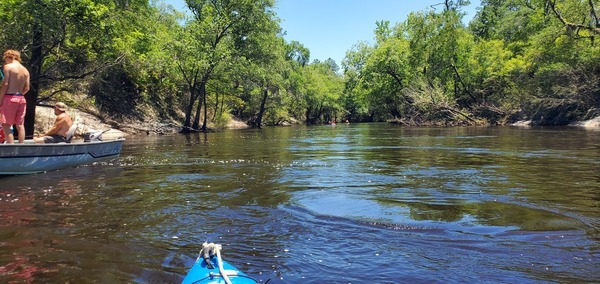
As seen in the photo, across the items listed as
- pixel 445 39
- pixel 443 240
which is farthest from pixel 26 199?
pixel 445 39

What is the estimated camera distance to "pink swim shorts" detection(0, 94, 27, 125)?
870 cm

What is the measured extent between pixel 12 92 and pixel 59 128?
1.78 meters

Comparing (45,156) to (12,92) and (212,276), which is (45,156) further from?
(212,276)

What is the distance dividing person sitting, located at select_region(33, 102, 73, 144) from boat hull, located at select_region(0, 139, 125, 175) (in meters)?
0.45

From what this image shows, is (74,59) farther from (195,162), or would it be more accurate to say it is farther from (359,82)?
(359,82)

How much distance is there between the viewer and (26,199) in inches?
266

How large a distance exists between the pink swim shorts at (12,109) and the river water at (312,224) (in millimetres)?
1292

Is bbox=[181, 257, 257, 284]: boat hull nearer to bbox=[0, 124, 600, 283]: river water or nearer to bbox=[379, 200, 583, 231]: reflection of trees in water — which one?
bbox=[0, 124, 600, 283]: river water

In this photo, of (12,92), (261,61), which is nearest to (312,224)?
(12,92)

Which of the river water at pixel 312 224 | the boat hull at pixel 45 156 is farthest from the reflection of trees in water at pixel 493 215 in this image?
the boat hull at pixel 45 156

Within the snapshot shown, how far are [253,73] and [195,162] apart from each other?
23416 millimetres

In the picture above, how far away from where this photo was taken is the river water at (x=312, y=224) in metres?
3.79

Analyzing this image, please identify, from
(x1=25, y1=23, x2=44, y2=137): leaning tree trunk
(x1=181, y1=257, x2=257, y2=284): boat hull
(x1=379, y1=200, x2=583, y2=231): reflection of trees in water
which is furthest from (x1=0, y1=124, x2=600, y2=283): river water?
→ (x1=25, y1=23, x2=44, y2=137): leaning tree trunk

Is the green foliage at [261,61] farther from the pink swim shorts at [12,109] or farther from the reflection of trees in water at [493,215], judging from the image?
the reflection of trees in water at [493,215]
